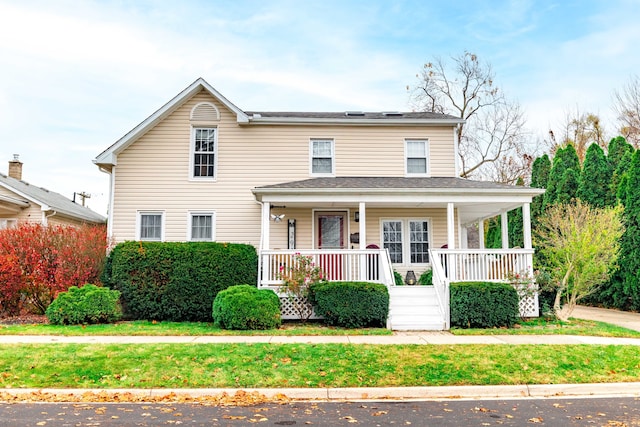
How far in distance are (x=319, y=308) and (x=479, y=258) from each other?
4.45m

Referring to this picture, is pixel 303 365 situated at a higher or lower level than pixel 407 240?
lower

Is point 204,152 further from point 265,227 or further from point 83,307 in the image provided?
point 83,307

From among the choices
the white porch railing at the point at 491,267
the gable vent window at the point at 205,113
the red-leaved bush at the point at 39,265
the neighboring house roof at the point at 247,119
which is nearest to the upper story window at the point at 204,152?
the gable vent window at the point at 205,113

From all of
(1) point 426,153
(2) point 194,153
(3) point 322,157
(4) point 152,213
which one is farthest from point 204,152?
(1) point 426,153

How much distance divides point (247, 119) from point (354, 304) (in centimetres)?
739

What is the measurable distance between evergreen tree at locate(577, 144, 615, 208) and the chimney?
2495 cm

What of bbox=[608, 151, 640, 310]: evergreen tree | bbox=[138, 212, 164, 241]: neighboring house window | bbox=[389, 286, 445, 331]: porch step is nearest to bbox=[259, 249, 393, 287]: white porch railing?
bbox=[389, 286, 445, 331]: porch step

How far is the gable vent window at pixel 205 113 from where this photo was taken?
600 inches

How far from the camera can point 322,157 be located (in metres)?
15.6

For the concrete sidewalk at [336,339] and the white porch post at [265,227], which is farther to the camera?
the white porch post at [265,227]

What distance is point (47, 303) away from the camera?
12078 millimetres

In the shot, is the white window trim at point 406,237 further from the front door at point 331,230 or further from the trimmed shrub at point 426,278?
the front door at point 331,230

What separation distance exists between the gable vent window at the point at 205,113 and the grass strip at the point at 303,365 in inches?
354

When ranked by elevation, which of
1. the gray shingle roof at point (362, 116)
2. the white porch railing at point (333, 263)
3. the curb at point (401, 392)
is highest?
the gray shingle roof at point (362, 116)
